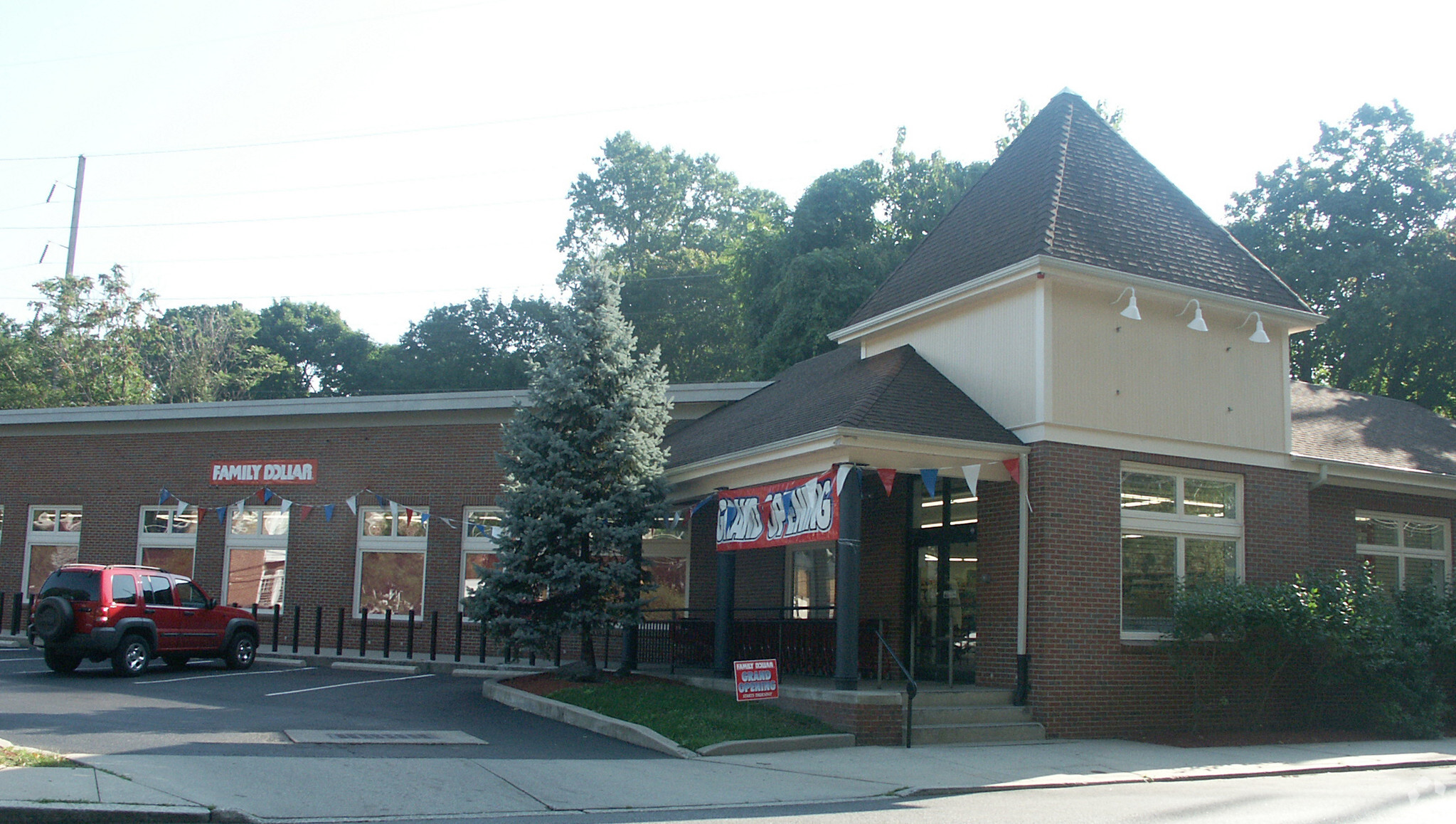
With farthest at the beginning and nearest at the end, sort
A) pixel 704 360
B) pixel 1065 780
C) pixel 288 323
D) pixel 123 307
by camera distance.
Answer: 1. pixel 288 323
2. pixel 704 360
3. pixel 123 307
4. pixel 1065 780

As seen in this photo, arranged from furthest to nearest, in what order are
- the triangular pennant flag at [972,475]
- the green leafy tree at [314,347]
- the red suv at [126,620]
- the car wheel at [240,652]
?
the green leafy tree at [314,347], the car wheel at [240,652], the red suv at [126,620], the triangular pennant flag at [972,475]

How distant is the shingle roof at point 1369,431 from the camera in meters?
18.5

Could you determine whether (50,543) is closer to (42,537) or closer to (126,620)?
(42,537)

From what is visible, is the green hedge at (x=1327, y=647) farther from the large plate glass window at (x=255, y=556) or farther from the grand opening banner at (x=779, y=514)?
the large plate glass window at (x=255, y=556)

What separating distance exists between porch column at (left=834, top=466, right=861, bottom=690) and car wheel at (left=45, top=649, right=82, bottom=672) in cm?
1233

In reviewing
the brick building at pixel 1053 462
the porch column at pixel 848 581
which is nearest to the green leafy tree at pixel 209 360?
the brick building at pixel 1053 462

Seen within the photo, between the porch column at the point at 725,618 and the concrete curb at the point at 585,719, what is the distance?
246 cm

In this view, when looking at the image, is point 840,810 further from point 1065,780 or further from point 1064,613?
point 1064,613

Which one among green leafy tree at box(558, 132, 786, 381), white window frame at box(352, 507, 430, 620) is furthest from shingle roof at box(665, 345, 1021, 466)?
green leafy tree at box(558, 132, 786, 381)

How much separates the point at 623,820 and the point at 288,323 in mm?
62456

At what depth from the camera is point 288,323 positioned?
65500 mm

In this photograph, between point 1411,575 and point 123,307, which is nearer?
point 1411,575

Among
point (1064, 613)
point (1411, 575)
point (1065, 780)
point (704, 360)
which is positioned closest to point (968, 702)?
point (1064, 613)

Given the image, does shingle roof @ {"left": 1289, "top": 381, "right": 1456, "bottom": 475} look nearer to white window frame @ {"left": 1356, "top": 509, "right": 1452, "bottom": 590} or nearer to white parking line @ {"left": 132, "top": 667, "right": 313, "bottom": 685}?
white window frame @ {"left": 1356, "top": 509, "right": 1452, "bottom": 590}
